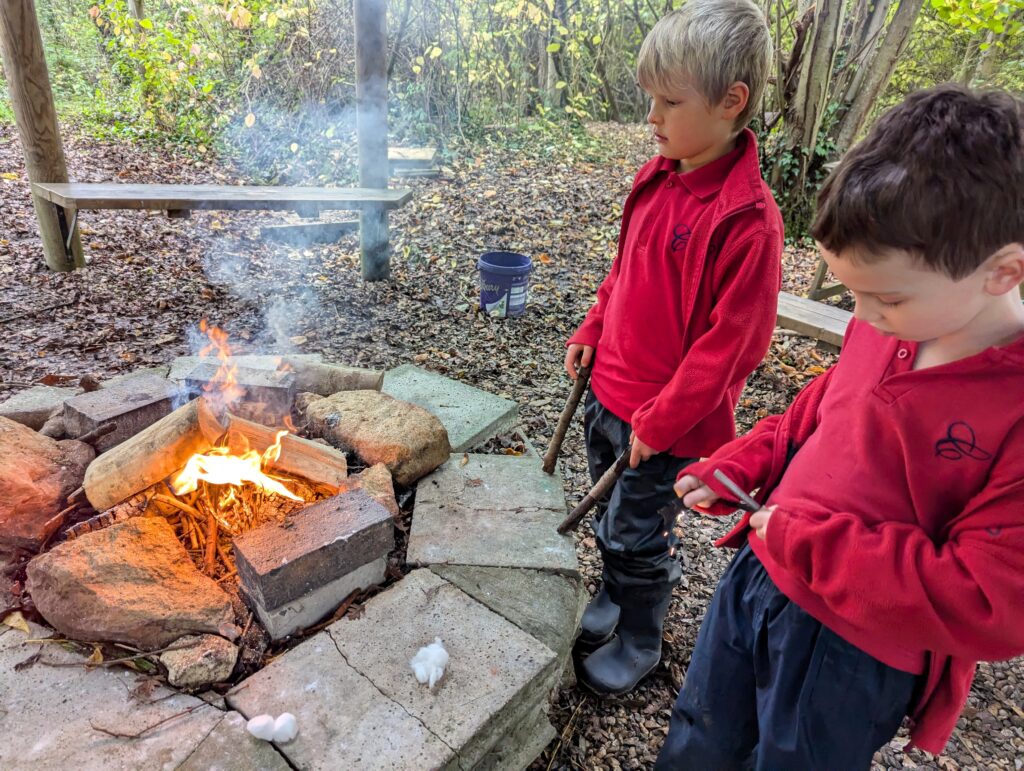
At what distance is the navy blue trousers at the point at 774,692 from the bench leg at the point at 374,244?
4.14 m

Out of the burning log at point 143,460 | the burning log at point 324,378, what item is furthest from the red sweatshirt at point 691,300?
the burning log at point 143,460

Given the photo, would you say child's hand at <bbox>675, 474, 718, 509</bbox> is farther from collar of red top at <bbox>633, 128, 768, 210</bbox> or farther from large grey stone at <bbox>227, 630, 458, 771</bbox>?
large grey stone at <bbox>227, 630, 458, 771</bbox>

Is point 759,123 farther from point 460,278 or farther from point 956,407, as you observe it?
point 956,407

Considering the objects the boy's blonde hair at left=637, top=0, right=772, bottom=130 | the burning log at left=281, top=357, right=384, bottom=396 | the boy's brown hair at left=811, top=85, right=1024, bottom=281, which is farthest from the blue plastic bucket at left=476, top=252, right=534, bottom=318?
the boy's brown hair at left=811, top=85, right=1024, bottom=281

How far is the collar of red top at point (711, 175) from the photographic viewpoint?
1.66 metres

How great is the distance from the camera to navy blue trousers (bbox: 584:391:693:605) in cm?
189

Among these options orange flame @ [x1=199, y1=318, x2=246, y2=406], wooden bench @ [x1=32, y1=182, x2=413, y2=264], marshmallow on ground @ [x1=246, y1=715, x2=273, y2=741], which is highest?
wooden bench @ [x1=32, y1=182, x2=413, y2=264]

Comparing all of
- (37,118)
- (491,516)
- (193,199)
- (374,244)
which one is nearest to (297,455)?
(491,516)

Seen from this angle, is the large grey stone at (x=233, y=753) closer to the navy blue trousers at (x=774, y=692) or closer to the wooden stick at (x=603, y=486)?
the navy blue trousers at (x=774, y=692)

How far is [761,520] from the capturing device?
1189mm

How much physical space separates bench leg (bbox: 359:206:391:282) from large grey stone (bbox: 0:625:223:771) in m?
3.78

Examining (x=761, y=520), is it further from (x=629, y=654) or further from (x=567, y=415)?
(x=567, y=415)

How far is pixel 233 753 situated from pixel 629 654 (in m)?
1.26

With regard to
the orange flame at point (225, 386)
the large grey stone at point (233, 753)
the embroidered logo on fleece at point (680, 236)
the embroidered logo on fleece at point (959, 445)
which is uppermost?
the embroidered logo on fleece at point (680, 236)
